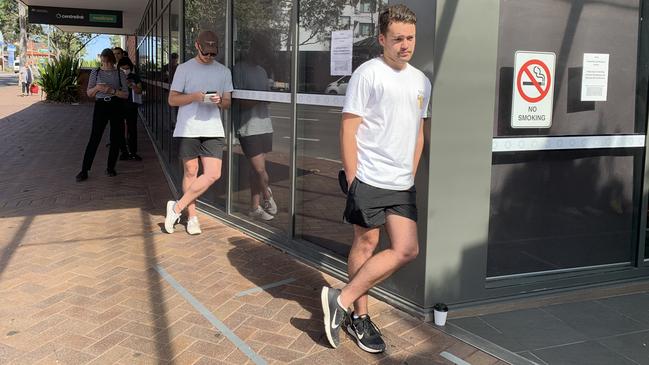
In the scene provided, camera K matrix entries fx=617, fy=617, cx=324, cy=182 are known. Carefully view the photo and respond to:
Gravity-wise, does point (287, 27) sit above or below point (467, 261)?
above

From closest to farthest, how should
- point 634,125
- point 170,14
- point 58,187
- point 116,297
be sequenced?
point 116,297
point 634,125
point 58,187
point 170,14

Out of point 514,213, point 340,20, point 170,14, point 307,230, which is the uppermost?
point 170,14

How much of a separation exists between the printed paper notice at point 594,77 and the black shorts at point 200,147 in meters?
3.16

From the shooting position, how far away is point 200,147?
5742 mm

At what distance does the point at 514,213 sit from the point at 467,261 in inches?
23.5

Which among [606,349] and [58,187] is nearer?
[606,349]

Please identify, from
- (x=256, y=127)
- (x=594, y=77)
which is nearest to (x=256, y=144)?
(x=256, y=127)

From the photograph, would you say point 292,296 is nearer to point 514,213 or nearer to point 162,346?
point 162,346

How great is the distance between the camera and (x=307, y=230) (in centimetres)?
512

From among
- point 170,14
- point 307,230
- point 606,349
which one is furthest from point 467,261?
point 170,14

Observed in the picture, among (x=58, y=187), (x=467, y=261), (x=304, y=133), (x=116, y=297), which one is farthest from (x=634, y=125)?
(x=58, y=187)

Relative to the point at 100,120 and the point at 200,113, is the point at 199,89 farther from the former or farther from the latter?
the point at 100,120

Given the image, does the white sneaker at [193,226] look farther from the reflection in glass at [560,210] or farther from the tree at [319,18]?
the reflection in glass at [560,210]

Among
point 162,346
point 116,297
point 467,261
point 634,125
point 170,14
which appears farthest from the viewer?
point 170,14
